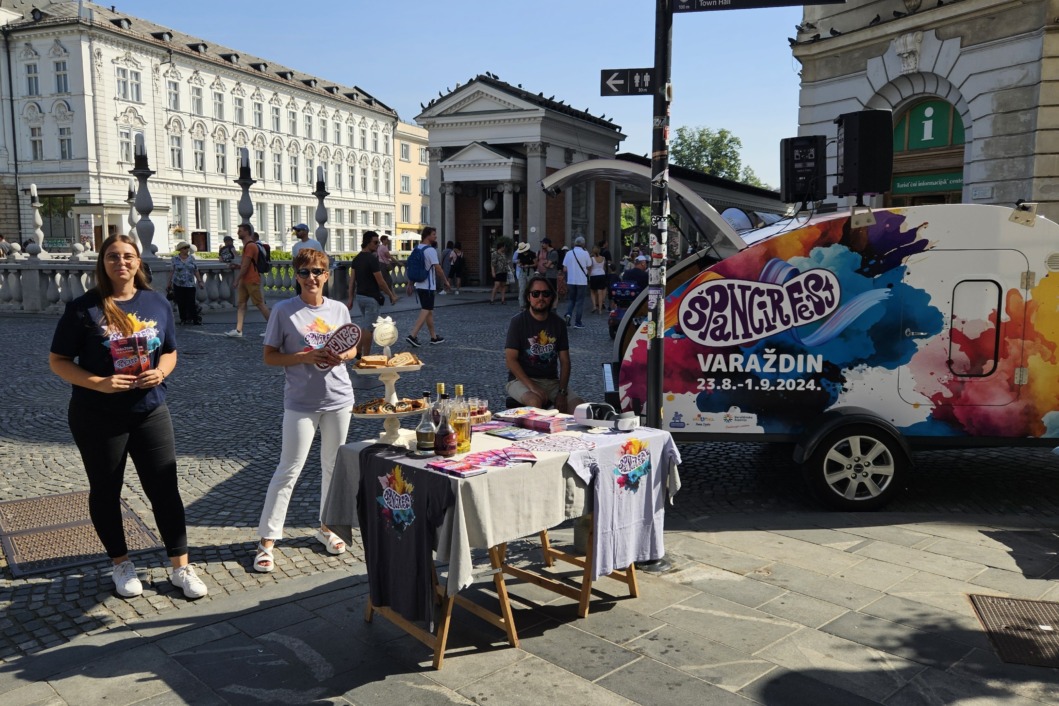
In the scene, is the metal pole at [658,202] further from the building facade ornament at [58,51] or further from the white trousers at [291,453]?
the building facade ornament at [58,51]

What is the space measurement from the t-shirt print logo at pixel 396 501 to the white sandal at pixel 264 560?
137 cm

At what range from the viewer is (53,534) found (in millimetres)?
5664

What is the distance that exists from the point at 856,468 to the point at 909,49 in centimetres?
1416

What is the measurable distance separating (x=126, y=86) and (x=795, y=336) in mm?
60046

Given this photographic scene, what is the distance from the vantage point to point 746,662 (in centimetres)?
395

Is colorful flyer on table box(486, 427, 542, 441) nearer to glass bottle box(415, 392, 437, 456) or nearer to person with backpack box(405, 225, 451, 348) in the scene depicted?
glass bottle box(415, 392, 437, 456)

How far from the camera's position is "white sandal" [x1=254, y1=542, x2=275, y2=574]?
5070mm

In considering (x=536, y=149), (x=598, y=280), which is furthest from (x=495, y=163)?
(x=598, y=280)

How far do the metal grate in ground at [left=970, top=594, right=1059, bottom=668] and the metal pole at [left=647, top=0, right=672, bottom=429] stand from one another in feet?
6.72

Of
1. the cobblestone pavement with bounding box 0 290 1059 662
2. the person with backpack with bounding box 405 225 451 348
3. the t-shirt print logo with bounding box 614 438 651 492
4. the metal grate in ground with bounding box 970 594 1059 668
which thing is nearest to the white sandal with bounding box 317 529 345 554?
the cobblestone pavement with bounding box 0 290 1059 662

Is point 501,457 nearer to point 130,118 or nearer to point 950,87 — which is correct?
point 950,87

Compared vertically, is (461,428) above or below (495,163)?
below

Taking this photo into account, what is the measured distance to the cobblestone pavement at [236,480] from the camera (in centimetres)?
470

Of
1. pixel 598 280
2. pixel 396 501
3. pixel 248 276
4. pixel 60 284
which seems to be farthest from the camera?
pixel 598 280
